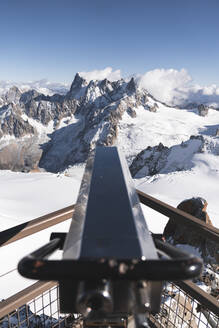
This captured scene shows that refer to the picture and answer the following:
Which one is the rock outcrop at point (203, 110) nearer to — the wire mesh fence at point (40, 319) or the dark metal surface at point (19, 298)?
the wire mesh fence at point (40, 319)

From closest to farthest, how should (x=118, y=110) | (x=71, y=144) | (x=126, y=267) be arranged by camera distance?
(x=126, y=267) → (x=118, y=110) → (x=71, y=144)

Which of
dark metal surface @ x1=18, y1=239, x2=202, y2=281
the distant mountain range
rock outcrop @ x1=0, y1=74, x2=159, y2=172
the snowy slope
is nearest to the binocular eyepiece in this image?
dark metal surface @ x1=18, y1=239, x2=202, y2=281

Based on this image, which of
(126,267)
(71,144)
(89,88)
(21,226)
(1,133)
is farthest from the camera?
(89,88)

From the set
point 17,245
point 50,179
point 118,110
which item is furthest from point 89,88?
point 17,245

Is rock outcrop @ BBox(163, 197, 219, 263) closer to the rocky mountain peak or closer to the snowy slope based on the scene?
the snowy slope

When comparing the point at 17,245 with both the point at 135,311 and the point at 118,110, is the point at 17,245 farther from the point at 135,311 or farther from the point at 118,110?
the point at 118,110

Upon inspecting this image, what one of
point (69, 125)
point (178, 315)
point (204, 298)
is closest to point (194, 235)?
point (178, 315)

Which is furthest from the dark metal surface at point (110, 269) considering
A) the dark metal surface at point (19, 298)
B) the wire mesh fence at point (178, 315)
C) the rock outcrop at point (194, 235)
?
the rock outcrop at point (194, 235)
